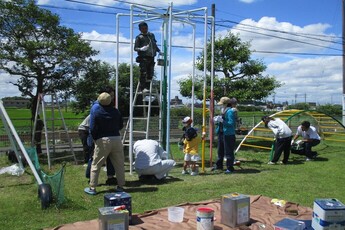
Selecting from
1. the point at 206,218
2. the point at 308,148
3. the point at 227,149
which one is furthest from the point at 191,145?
the point at 308,148

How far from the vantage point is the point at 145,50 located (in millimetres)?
8164

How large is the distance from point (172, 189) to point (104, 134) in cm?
163

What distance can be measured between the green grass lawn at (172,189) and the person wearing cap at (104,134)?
55cm

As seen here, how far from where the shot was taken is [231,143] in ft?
26.5

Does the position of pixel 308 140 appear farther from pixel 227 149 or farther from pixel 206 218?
pixel 206 218

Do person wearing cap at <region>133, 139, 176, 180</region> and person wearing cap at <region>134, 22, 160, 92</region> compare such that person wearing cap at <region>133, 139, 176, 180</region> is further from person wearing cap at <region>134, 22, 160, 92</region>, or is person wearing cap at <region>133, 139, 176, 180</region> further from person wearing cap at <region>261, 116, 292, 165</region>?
person wearing cap at <region>261, 116, 292, 165</region>

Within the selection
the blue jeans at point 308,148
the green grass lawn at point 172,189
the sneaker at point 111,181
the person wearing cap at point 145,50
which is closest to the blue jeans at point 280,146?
the green grass lawn at point 172,189

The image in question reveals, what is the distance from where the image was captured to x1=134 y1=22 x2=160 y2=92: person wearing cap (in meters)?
8.17

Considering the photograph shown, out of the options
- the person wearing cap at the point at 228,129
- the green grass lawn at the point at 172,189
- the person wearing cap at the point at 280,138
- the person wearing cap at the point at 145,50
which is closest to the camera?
the green grass lawn at the point at 172,189

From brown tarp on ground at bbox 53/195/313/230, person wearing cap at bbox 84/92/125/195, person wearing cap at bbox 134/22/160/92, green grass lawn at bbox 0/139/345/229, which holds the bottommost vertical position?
green grass lawn at bbox 0/139/345/229

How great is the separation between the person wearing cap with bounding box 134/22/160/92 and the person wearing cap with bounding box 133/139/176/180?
65.8 inches

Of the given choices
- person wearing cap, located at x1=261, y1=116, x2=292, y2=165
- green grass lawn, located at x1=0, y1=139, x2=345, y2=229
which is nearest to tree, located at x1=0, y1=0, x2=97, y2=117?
green grass lawn, located at x1=0, y1=139, x2=345, y2=229

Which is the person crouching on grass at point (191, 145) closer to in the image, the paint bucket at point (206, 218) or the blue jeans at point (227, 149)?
the blue jeans at point (227, 149)

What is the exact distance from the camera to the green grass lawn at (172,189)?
510 centimetres
